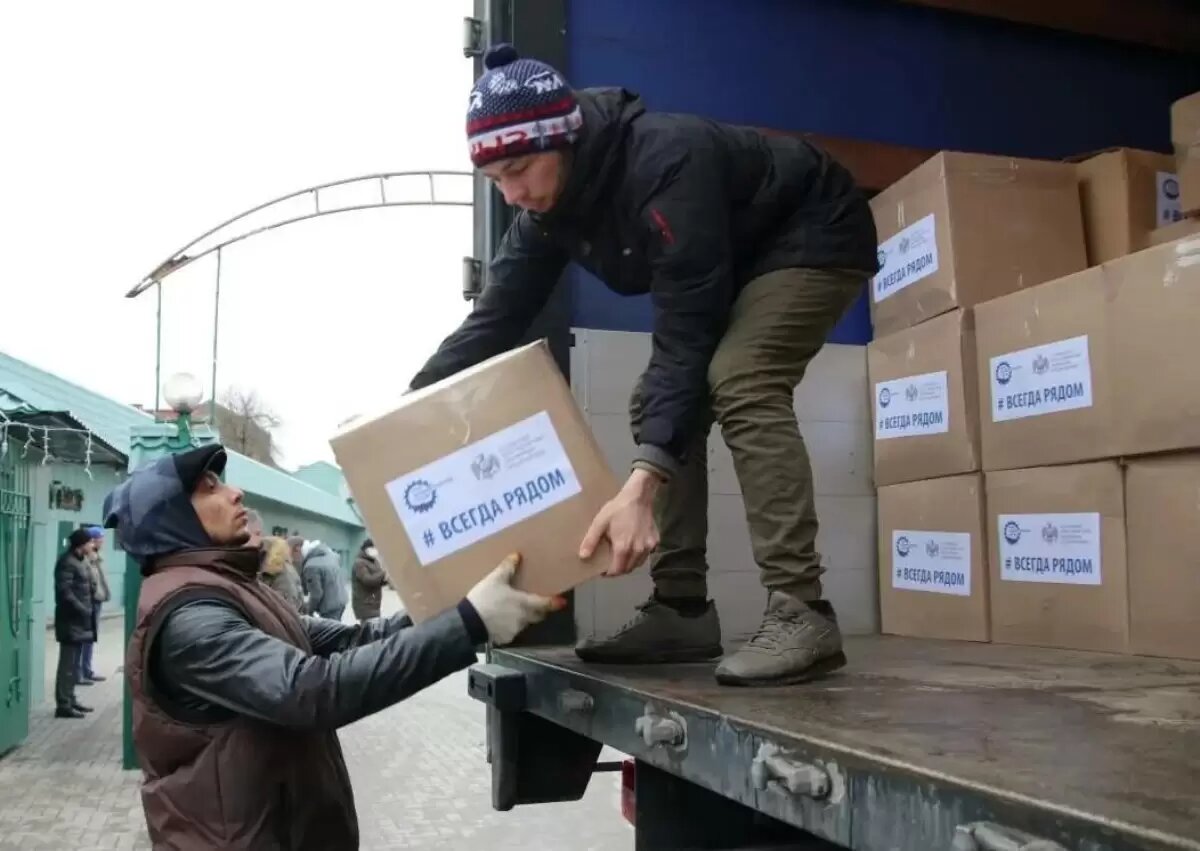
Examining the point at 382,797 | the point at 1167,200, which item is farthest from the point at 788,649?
the point at 382,797

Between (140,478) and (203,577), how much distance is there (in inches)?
10.9

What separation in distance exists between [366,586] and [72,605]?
2969mm

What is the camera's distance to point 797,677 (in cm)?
187

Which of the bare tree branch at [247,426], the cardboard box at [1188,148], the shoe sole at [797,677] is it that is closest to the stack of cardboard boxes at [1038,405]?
the cardboard box at [1188,148]

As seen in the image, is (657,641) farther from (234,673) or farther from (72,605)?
(72,605)

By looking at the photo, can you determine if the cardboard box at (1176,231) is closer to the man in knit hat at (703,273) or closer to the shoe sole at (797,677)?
the man in knit hat at (703,273)

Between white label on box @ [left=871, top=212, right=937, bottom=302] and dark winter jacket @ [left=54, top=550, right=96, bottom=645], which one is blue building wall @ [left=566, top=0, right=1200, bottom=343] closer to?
white label on box @ [left=871, top=212, right=937, bottom=302]

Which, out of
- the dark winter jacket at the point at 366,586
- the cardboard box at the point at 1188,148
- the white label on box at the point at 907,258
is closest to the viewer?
the cardboard box at the point at 1188,148

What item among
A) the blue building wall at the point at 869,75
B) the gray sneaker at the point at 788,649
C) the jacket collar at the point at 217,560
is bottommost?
A: the gray sneaker at the point at 788,649

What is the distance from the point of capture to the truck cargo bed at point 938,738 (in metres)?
0.98

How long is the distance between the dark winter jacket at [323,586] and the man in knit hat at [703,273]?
875cm

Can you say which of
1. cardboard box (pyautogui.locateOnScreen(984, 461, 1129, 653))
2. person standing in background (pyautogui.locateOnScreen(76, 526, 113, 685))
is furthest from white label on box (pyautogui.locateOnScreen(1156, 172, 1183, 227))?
person standing in background (pyautogui.locateOnScreen(76, 526, 113, 685))

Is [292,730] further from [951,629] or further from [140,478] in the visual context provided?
[951,629]

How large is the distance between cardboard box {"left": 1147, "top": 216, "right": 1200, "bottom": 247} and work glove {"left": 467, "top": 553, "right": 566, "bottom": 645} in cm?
188
